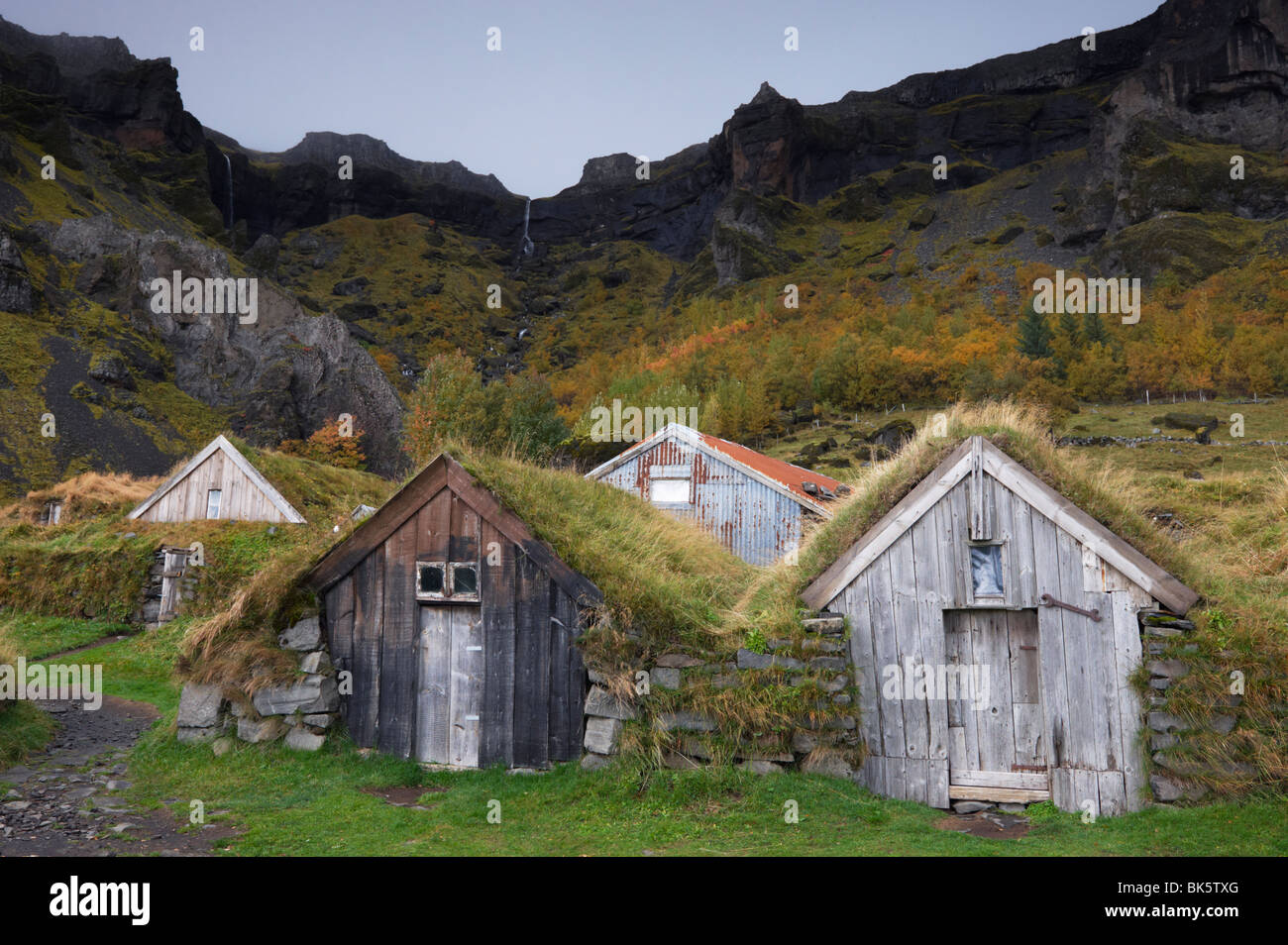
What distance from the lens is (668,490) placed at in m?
28.9

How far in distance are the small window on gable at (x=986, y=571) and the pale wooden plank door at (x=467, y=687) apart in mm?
6294

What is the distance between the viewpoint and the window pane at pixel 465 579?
1061 centimetres

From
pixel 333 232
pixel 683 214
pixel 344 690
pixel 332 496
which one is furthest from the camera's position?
pixel 683 214

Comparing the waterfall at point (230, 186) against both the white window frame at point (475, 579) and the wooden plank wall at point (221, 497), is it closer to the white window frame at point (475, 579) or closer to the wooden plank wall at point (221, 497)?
the wooden plank wall at point (221, 497)

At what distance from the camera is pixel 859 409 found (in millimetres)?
77312

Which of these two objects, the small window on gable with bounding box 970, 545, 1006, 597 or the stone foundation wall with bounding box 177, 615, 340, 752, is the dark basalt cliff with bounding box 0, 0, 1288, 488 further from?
the small window on gable with bounding box 970, 545, 1006, 597

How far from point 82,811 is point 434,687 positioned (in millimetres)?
3904

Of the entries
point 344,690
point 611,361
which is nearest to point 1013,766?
point 344,690

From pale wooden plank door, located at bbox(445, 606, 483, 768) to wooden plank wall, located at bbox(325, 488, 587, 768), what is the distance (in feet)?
0.04

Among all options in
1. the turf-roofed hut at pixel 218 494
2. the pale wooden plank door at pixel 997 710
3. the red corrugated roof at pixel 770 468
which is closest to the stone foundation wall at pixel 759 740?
the pale wooden plank door at pixel 997 710

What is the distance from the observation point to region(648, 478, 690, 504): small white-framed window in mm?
28656

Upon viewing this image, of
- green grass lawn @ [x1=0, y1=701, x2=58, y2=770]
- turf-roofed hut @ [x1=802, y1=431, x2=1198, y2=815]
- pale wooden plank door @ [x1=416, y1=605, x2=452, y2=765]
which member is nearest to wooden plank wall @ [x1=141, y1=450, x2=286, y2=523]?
green grass lawn @ [x1=0, y1=701, x2=58, y2=770]
